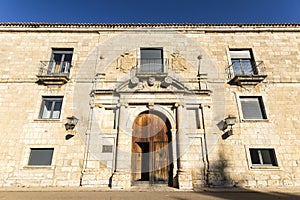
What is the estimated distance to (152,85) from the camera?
361 inches

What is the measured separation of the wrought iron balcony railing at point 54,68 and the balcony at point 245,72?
8.46 m

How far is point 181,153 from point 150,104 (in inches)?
101

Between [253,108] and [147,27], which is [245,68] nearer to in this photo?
[253,108]

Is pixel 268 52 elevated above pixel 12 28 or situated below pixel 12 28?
below

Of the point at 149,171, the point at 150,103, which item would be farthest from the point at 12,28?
the point at 149,171

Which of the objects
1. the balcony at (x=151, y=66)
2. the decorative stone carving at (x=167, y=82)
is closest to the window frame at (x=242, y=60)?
the decorative stone carving at (x=167, y=82)

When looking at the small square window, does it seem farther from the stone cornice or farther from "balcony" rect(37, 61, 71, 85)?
the stone cornice

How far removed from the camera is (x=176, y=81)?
9.14m

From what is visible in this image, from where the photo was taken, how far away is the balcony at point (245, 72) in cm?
920

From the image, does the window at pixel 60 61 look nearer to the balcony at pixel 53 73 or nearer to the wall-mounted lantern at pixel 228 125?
the balcony at pixel 53 73

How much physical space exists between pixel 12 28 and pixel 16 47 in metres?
1.44

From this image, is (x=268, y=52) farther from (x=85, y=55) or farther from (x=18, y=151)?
(x=18, y=151)

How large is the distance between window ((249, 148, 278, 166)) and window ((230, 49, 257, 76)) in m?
3.91

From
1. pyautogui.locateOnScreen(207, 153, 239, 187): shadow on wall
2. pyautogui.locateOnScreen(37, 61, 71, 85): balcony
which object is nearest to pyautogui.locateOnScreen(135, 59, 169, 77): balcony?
pyautogui.locateOnScreen(37, 61, 71, 85): balcony
